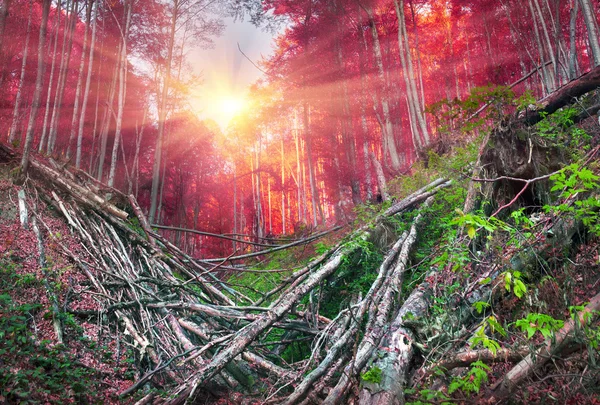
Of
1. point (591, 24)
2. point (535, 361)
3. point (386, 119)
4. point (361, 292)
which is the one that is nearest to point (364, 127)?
point (386, 119)

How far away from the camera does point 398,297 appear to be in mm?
3543

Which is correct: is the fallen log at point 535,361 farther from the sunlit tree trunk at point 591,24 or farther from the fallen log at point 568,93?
the sunlit tree trunk at point 591,24

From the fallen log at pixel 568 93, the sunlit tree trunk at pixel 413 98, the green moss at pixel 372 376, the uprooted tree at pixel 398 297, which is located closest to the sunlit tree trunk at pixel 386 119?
the sunlit tree trunk at pixel 413 98

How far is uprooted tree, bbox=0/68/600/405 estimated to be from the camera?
94.7 inches

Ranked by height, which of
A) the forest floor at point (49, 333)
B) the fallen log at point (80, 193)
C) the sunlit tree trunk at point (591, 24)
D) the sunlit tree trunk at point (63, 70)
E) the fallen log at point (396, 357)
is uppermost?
the sunlit tree trunk at point (63, 70)

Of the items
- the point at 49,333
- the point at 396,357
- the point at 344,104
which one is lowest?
the point at 396,357

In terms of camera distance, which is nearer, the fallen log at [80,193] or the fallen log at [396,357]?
the fallen log at [396,357]

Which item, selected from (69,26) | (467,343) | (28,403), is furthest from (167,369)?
(69,26)

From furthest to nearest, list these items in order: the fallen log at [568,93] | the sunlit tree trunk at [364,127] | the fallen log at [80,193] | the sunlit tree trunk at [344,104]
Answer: the sunlit tree trunk at [344,104] → the sunlit tree trunk at [364,127] → the fallen log at [80,193] → the fallen log at [568,93]

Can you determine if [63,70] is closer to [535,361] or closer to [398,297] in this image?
[398,297]

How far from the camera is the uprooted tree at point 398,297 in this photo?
7.89 ft

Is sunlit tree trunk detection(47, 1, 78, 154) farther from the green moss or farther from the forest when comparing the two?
the green moss

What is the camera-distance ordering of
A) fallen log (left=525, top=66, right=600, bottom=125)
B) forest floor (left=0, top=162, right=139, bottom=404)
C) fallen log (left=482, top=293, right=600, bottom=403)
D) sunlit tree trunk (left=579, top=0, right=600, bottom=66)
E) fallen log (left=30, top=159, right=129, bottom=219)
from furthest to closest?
sunlit tree trunk (left=579, top=0, right=600, bottom=66)
fallen log (left=30, top=159, right=129, bottom=219)
fallen log (left=525, top=66, right=600, bottom=125)
forest floor (left=0, top=162, right=139, bottom=404)
fallen log (left=482, top=293, right=600, bottom=403)

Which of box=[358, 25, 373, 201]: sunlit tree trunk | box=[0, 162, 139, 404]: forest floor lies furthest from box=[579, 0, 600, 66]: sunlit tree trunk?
box=[0, 162, 139, 404]: forest floor
